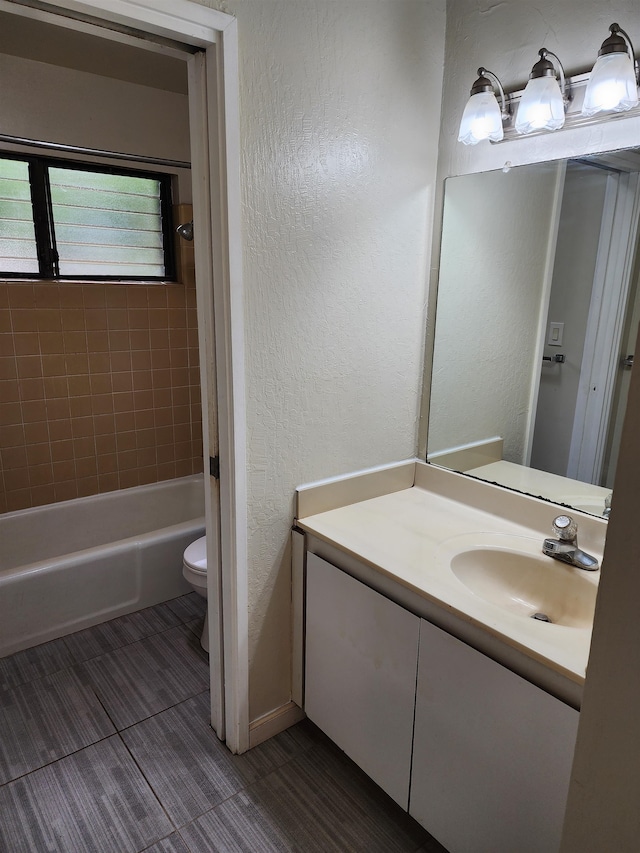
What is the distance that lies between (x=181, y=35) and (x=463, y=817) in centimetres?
191

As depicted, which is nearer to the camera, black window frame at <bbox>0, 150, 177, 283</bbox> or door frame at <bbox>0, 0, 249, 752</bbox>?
door frame at <bbox>0, 0, 249, 752</bbox>

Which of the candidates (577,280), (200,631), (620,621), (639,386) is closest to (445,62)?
(577,280)

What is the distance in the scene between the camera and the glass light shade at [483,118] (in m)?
1.53

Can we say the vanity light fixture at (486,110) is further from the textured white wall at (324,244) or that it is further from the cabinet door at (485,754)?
the cabinet door at (485,754)

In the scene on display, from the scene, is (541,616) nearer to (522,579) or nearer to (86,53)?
(522,579)

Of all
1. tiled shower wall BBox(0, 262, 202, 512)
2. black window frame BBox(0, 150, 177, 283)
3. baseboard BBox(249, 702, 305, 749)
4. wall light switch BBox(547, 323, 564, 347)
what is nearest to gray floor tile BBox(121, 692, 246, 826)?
baseboard BBox(249, 702, 305, 749)

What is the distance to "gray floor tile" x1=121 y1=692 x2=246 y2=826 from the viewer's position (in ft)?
5.25

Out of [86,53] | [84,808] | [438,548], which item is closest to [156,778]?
[84,808]

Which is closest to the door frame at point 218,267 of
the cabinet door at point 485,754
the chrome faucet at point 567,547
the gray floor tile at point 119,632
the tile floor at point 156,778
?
the tile floor at point 156,778

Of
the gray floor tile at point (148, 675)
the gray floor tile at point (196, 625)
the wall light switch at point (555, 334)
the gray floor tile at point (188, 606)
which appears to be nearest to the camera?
the wall light switch at point (555, 334)

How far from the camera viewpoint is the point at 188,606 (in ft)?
8.55

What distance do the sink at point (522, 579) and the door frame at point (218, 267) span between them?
25.5 inches

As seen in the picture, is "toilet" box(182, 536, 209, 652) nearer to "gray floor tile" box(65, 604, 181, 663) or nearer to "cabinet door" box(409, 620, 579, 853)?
"gray floor tile" box(65, 604, 181, 663)

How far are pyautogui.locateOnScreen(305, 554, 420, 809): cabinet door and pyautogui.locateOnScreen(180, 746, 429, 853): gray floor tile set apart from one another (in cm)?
12
